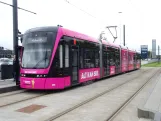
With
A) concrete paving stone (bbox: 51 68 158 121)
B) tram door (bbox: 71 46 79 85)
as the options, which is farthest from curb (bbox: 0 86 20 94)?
concrete paving stone (bbox: 51 68 158 121)

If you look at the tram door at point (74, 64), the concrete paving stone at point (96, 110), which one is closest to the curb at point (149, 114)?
the concrete paving stone at point (96, 110)

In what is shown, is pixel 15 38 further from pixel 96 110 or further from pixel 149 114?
pixel 149 114

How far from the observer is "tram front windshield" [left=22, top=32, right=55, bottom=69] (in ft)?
42.7

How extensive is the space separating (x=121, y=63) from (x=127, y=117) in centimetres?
2011

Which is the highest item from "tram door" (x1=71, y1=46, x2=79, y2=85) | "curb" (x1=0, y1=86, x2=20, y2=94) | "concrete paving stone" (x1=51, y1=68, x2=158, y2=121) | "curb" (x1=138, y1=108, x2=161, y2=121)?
"tram door" (x1=71, y1=46, x2=79, y2=85)

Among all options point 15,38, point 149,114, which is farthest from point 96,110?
point 15,38

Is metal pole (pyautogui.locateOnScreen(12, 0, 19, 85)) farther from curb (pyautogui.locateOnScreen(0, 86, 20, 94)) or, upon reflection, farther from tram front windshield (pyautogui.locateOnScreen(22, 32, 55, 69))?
tram front windshield (pyautogui.locateOnScreen(22, 32, 55, 69))

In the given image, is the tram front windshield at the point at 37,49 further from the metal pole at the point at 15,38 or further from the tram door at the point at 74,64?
the tram door at the point at 74,64

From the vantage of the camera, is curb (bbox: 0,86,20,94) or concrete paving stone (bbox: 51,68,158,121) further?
curb (bbox: 0,86,20,94)

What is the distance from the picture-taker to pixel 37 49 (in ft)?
43.7

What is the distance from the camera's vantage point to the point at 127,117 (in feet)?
26.8

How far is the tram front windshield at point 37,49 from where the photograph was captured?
13029 millimetres

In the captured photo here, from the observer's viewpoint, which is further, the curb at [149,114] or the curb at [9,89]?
the curb at [9,89]

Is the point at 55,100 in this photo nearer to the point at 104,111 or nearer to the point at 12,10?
the point at 104,111
